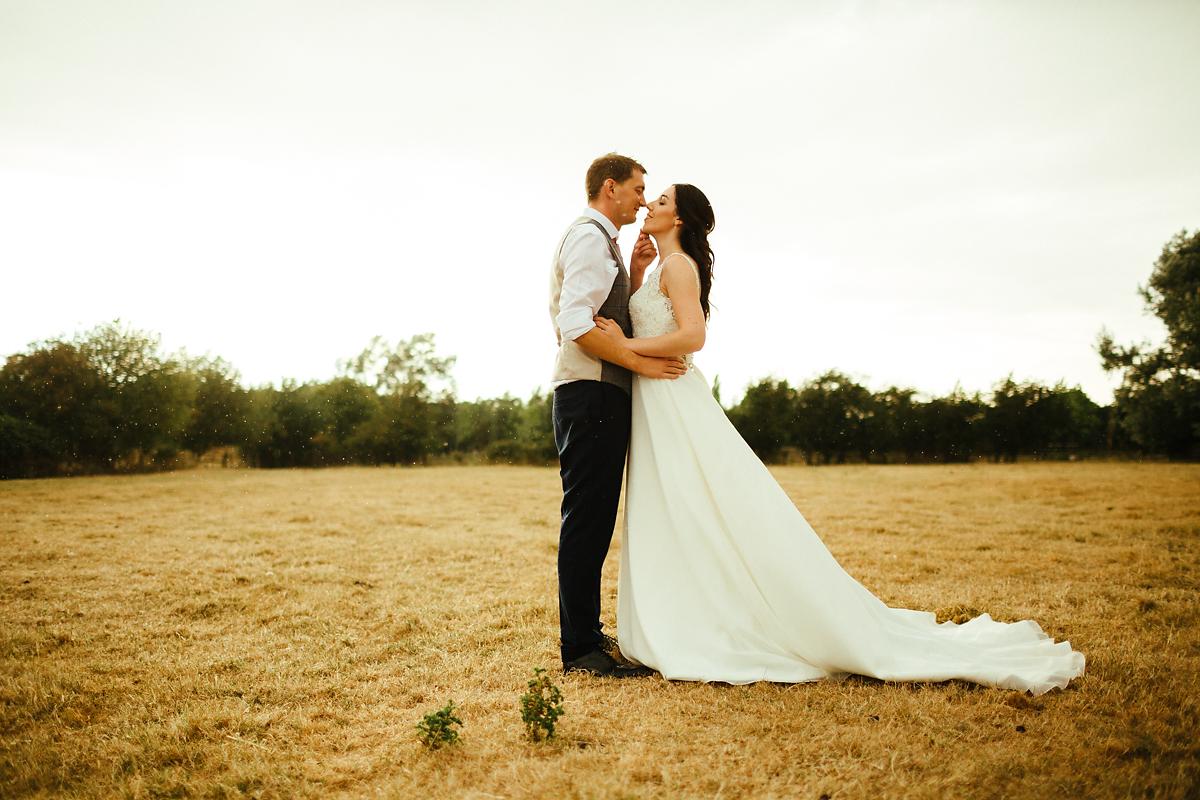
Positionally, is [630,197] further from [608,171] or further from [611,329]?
[611,329]

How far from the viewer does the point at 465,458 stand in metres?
38.0

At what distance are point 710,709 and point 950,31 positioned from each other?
11246 mm

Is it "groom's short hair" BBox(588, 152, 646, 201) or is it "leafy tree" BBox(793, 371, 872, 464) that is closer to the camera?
"groom's short hair" BBox(588, 152, 646, 201)

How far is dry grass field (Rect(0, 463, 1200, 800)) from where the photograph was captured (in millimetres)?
2389

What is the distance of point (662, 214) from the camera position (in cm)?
392

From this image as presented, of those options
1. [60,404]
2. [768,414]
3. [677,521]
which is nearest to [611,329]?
[677,521]

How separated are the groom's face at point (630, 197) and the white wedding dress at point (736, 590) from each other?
1.41 ft

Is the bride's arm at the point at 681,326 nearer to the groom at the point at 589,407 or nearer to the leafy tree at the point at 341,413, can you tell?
the groom at the point at 589,407

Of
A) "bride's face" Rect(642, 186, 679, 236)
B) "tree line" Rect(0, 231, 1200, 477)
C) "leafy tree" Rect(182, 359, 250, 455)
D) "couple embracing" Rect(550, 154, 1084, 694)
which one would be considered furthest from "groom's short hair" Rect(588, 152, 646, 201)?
"leafy tree" Rect(182, 359, 250, 455)

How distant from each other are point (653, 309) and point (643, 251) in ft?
1.74

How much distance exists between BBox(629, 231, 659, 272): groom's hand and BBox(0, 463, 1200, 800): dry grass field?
99.1 inches

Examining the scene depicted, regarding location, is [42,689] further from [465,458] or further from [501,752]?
[465,458]

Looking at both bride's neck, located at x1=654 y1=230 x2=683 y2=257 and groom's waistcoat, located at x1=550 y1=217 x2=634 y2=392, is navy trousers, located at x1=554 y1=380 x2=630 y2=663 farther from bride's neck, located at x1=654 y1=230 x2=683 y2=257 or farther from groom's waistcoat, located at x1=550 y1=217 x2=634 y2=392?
Result: bride's neck, located at x1=654 y1=230 x2=683 y2=257

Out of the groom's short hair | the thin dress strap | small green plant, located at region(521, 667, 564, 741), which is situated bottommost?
small green plant, located at region(521, 667, 564, 741)
